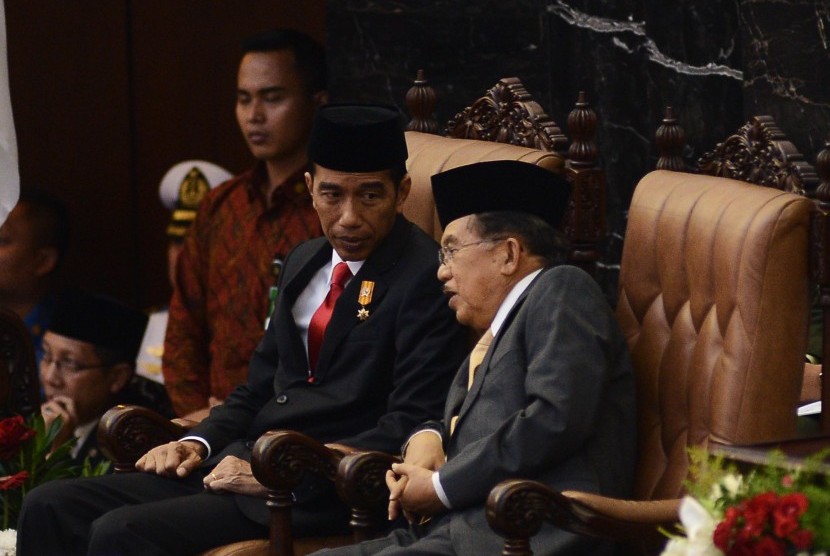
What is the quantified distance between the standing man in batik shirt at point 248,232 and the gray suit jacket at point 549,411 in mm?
1954

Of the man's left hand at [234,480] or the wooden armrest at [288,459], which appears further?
the man's left hand at [234,480]

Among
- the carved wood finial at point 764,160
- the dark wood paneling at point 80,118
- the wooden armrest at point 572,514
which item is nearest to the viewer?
the wooden armrest at point 572,514

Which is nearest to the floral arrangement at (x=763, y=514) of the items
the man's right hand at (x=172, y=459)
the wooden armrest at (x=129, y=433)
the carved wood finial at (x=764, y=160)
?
the carved wood finial at (x=764, y=160)

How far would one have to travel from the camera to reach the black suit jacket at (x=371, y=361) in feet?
12.7

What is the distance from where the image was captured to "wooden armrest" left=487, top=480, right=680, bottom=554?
309 centimetres

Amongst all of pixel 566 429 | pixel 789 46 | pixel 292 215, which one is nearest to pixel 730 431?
pixel 566 429

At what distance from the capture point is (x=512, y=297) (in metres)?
3.56

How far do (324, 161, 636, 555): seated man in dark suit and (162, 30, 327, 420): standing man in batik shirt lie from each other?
5.74ft

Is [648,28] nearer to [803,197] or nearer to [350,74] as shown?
[350,74]

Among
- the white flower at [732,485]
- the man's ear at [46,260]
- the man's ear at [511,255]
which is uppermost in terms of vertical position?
the man's ear at [511,255]

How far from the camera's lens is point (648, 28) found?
4.97 meters

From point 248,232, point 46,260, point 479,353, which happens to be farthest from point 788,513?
point 46,260

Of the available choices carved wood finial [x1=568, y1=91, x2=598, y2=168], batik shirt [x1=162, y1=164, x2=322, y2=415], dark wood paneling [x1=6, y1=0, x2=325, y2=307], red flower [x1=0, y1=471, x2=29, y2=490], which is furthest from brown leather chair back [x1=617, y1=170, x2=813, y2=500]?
dark wood paneling [x1=6, y1=0, x2=325, y2=307]

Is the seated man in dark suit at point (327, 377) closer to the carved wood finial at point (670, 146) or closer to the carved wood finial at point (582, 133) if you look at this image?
the carved wood finial at point (582, 133)
